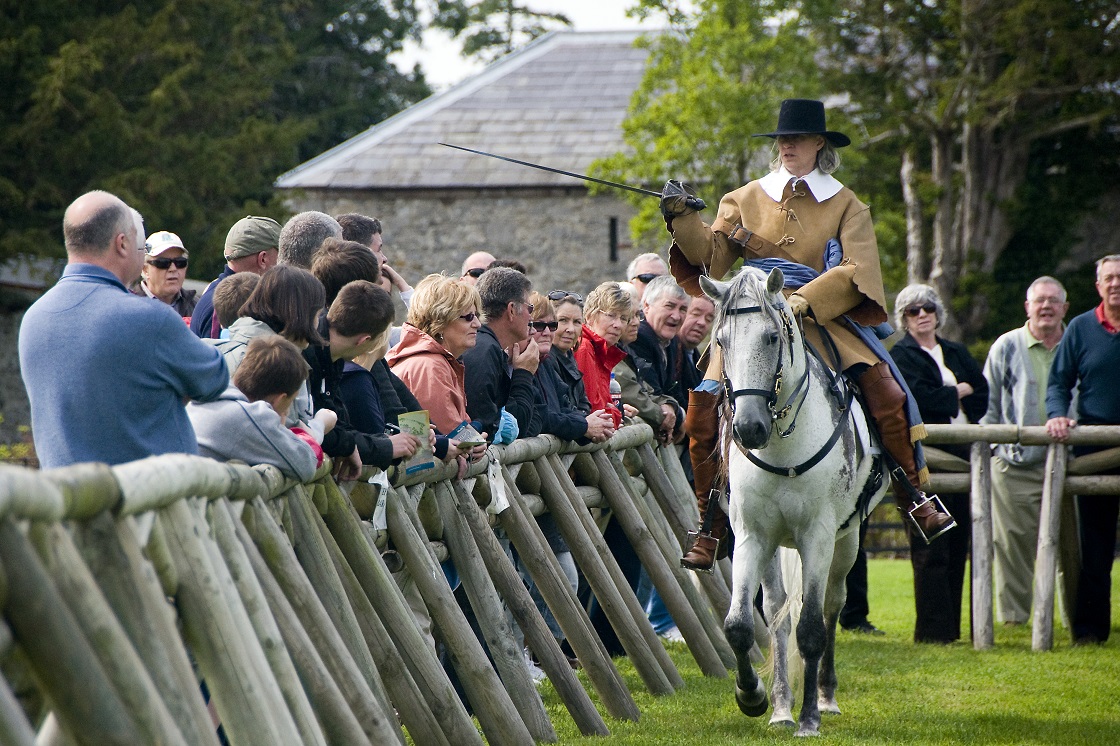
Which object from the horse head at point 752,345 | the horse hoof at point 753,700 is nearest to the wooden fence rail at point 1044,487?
the horse hoof at point 753,700

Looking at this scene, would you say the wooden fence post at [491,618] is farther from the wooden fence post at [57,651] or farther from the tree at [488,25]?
the tree at [488,25]

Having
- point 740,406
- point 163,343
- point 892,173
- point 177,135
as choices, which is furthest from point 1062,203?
point 163,343

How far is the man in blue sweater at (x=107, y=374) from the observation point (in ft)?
13.1

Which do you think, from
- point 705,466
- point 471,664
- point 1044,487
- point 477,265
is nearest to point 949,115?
point 1044,487

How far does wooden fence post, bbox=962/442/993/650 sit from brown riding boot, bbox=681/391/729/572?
3.49 m

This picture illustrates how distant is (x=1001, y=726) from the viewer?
700 centimetres

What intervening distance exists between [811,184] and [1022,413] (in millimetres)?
4444

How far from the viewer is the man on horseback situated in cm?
685

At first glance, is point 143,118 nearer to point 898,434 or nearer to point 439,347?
point 439,347

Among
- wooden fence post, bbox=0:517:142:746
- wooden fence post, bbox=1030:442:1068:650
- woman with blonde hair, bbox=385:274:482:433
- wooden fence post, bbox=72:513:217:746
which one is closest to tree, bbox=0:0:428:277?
wooden fence post, bbox=1030:442:1068:650

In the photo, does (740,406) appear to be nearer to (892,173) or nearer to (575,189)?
(575,189)

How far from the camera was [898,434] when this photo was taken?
276 inches

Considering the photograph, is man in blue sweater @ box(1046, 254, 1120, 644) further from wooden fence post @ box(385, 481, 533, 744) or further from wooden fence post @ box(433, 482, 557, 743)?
wooden fence post @ box(385, 481, 533, 744)

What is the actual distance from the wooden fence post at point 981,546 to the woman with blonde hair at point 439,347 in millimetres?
4970
